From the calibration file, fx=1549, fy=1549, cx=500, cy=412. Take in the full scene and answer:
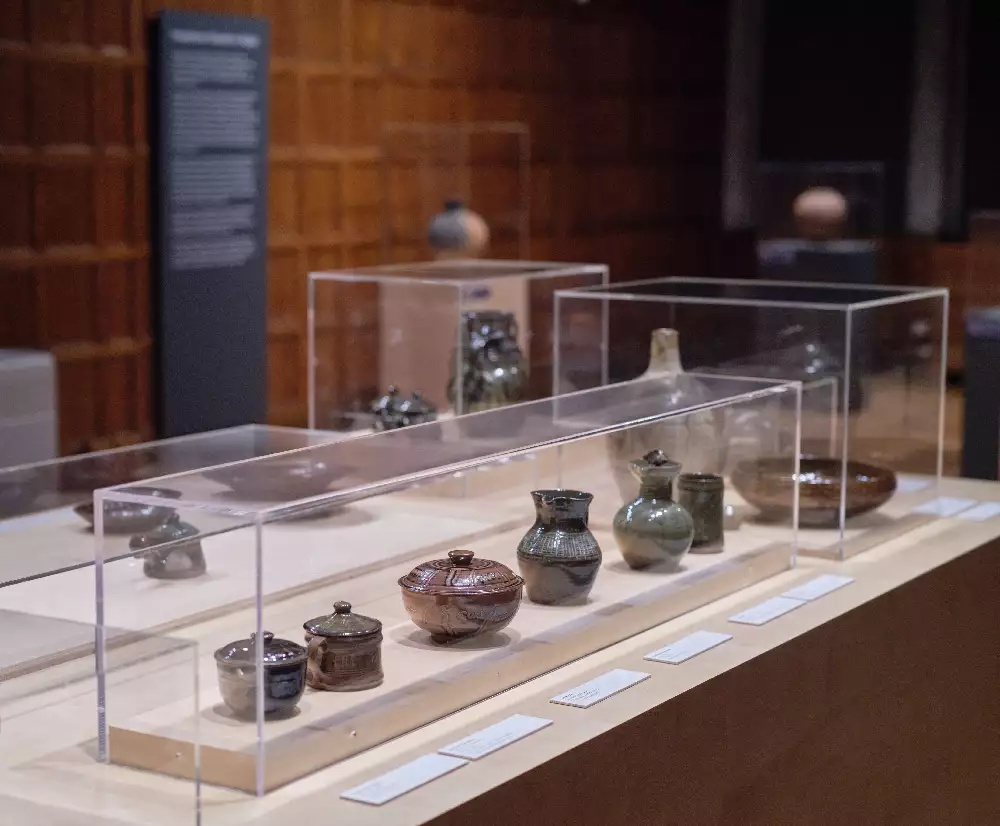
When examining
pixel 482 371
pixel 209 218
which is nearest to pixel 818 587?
pixel 482 371

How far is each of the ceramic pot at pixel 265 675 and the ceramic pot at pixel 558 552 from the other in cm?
59

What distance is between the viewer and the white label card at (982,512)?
136 inches

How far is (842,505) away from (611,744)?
128cm

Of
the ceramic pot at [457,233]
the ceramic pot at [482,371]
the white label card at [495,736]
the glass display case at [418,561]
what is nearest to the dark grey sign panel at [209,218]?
the ceramic pot at [457,233]

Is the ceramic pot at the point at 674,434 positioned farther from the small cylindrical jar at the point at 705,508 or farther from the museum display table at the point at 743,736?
the museum display table at the point at 743,736

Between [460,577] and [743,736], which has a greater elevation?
[460,577]

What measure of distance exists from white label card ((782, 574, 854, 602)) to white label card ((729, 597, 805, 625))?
0.03 metres

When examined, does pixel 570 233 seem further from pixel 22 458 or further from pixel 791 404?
pixel 791 404

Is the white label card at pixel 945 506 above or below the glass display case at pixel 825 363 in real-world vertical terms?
below

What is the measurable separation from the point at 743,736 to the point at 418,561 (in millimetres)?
562

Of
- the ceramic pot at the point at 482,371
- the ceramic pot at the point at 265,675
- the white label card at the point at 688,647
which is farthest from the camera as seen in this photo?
the ceramic pot at the point at 482,371

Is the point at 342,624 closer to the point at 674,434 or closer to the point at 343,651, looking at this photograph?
the point at 343,651

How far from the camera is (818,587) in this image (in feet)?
9.25

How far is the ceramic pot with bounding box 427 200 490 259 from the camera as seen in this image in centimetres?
624
